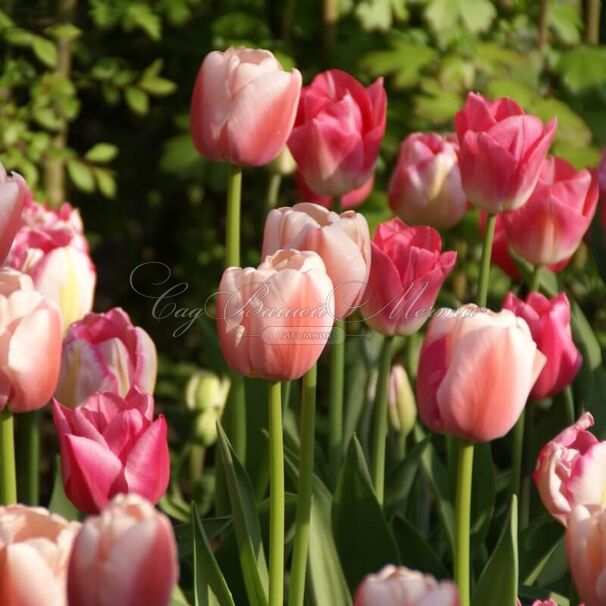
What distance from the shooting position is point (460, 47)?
2.26 meters

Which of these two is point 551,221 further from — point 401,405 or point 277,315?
point 277,315

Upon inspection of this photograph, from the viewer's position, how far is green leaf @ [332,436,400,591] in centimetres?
106

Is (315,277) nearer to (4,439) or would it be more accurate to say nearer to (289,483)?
(4,439)

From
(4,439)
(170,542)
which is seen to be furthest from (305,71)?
(170,542)

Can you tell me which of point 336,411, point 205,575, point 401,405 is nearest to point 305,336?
point 205,575

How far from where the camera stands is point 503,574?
91 centimetres

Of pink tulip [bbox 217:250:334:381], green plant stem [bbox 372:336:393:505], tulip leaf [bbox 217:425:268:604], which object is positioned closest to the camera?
pink tulip [bbox 217:250:334:381]

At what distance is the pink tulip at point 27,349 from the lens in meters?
0.92

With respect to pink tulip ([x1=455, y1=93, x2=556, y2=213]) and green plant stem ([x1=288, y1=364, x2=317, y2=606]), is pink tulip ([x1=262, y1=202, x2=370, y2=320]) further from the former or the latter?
pink tulip ([x1=455, y1=93, x2=556, y2=213])

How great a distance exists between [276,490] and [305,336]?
13 centimetres

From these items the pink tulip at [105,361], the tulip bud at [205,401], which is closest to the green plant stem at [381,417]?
the pink tulip at [105,361]

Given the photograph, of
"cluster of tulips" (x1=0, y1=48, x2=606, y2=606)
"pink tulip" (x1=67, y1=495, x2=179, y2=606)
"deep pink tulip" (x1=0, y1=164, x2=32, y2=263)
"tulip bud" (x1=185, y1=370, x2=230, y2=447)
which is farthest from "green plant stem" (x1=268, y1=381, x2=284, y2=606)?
"tulip bud" (x1=185, y1=370, x2=230, y2=447)

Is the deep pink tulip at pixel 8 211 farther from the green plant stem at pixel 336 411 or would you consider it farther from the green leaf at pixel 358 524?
the green plant stem at pixel 336 411

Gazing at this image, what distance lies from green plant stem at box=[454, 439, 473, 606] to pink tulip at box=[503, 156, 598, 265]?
0.47m
